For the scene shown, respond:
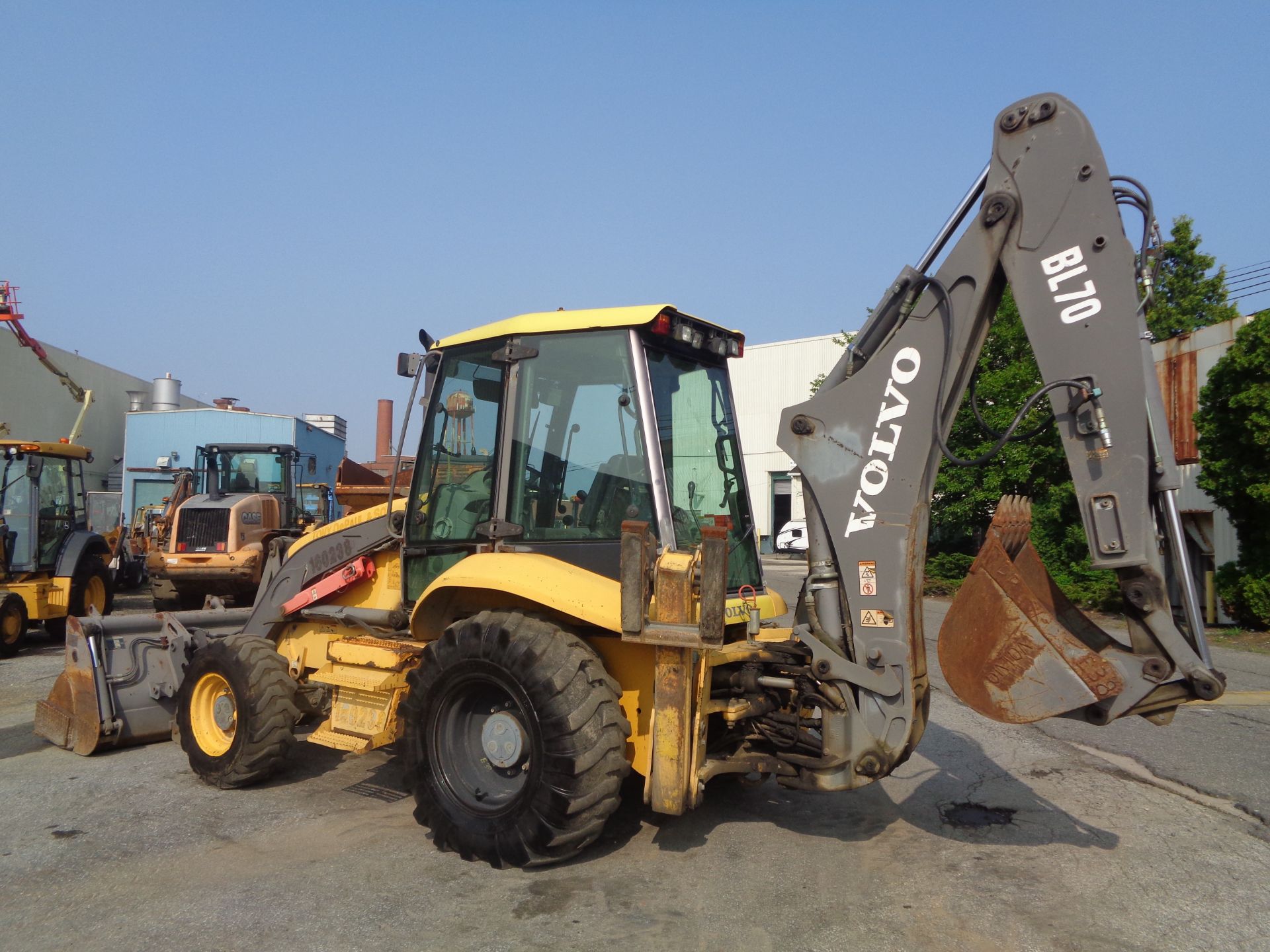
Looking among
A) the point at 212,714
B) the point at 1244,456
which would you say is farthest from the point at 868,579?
the point at 1244,456

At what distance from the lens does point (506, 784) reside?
461cm

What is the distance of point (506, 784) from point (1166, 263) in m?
34.1

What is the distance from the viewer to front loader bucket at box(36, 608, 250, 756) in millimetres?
6418

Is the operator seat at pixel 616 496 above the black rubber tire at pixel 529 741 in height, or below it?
above

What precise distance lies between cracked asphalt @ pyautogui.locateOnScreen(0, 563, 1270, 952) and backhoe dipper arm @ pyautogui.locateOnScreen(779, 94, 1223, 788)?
0.64 metres

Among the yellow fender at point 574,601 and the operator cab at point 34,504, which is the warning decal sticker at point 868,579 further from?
the operator cab at point 34,504

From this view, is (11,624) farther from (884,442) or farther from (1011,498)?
(1011,498)

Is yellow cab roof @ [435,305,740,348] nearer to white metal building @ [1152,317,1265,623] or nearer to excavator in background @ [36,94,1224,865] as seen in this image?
excavator in background @ [36,94,1224,865]

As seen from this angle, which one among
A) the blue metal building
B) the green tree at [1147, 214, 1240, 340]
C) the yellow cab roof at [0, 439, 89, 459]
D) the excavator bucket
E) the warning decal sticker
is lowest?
the excavator bucket

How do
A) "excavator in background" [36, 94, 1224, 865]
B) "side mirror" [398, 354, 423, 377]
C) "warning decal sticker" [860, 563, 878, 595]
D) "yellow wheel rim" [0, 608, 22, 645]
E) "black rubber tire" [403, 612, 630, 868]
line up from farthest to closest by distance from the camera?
1. "yellow wheel rim" [0, 608, 22, 645]
2. "side mirror" [398, 354, 423, 377]
3. "warning decal sticker" [860, 563, 878, 595]
4. "black rubber tire" [403, 612, 630, 868]
5. "excavator in background" [36, 94, 1224, 865]

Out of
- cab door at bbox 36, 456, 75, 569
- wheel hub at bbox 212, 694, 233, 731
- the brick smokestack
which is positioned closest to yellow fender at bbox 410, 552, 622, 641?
wheel hub at bbox 212, 694, 233, 731

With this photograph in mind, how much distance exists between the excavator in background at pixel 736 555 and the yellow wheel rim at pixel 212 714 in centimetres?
54

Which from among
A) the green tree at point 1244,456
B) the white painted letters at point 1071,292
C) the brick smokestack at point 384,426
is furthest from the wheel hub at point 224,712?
the brick smokestack at point 384,426

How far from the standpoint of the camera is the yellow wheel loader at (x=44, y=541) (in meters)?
12.3
